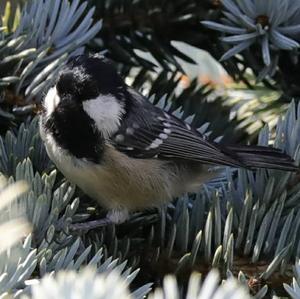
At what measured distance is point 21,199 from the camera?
0.62 meters

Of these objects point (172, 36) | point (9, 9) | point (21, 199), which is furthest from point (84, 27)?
point (21, 199)

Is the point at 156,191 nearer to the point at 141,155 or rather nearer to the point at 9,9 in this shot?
the point at 141,155

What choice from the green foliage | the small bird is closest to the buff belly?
the small bird

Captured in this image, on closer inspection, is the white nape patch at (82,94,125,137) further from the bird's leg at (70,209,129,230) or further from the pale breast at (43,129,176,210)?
the bird's leg at (70,209,129,230)

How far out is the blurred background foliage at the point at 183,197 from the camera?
565mm

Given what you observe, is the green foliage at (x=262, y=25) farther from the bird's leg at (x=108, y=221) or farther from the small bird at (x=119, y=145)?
the bird's leg at (x=108, y=221)

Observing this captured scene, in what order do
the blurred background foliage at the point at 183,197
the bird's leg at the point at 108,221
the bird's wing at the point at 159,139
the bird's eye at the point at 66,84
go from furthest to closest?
1. the bird's wing at the point at 159,139
2. the bird's eye at the point at 66,84
3. the bird's leg at the point at 108,221
4. the blurred background foliage at the point at 183,197

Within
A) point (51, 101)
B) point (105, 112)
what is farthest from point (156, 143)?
point (51, 101)

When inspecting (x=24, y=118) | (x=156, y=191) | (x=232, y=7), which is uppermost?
(x=232, y=7)

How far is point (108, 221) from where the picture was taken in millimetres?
857

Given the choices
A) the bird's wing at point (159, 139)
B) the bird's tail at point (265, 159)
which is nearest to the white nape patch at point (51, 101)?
the bird's wing at point (159, 139)

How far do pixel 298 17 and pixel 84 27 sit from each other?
28 centimetres

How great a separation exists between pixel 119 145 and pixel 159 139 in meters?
0.08

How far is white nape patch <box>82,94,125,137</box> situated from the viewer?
101cm
